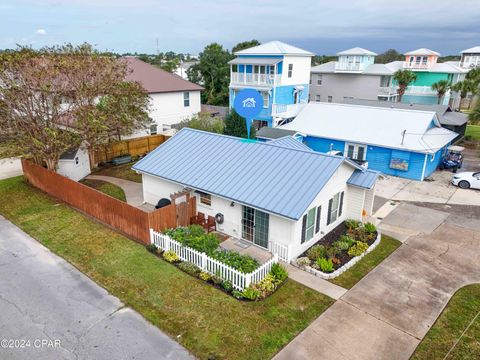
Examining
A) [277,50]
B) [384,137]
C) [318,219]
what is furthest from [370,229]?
[277,50]

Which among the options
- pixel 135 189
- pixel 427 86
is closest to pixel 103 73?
pixel 135 189

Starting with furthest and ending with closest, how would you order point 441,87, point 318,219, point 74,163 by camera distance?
point 441,87 < point 74,163 < point 318,219

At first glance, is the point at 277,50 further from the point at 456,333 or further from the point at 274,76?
the point at 456,333

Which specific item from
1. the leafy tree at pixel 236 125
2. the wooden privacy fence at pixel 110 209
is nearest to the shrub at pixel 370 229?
the wooden privacy fence at pixel 110 209

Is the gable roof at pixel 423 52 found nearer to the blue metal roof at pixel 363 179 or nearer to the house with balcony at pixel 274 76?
the house with balcony at pixel 274 76

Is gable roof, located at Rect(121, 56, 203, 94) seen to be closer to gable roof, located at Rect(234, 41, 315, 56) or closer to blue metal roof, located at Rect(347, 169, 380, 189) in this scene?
gable roof, located at Rect(234, 41, 315, 56)
